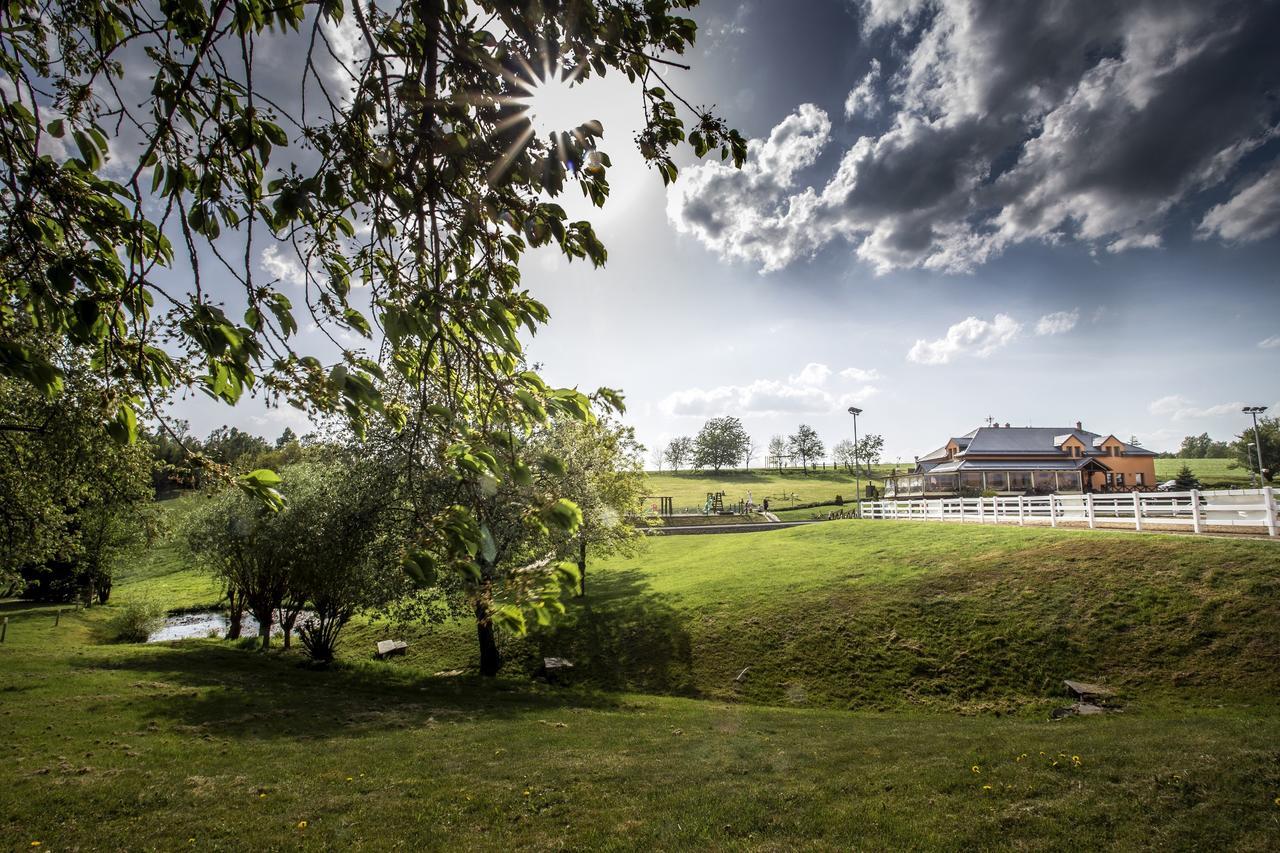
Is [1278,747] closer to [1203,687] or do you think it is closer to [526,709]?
[1203,687]

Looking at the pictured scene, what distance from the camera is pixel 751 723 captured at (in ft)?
44.0

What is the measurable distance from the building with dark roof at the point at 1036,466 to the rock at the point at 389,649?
53782 millimetres

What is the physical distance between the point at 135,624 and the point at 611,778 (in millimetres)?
30848

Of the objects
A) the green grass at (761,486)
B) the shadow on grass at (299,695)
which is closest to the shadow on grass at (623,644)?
the shadow on grass at (299,695)

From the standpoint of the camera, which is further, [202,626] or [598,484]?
[202,626]

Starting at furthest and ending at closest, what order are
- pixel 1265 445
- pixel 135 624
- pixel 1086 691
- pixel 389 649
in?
pixel 1265 445 < pixel 135 624 < pixel 389 649 < pixel 1086 691

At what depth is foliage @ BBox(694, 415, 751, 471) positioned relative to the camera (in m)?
147

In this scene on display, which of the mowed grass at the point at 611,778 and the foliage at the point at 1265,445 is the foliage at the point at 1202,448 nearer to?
the foliage at the point at 1265,445

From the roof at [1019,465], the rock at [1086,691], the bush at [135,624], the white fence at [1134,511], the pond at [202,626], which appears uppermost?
the roof at [1019,465]

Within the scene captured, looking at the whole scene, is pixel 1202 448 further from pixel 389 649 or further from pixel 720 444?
pixel 389 649

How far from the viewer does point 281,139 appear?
3559mm

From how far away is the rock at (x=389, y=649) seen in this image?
2344 cm

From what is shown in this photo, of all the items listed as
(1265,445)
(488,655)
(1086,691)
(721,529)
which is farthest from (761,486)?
(1086,691)

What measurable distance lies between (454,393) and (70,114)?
2941 millimetres
